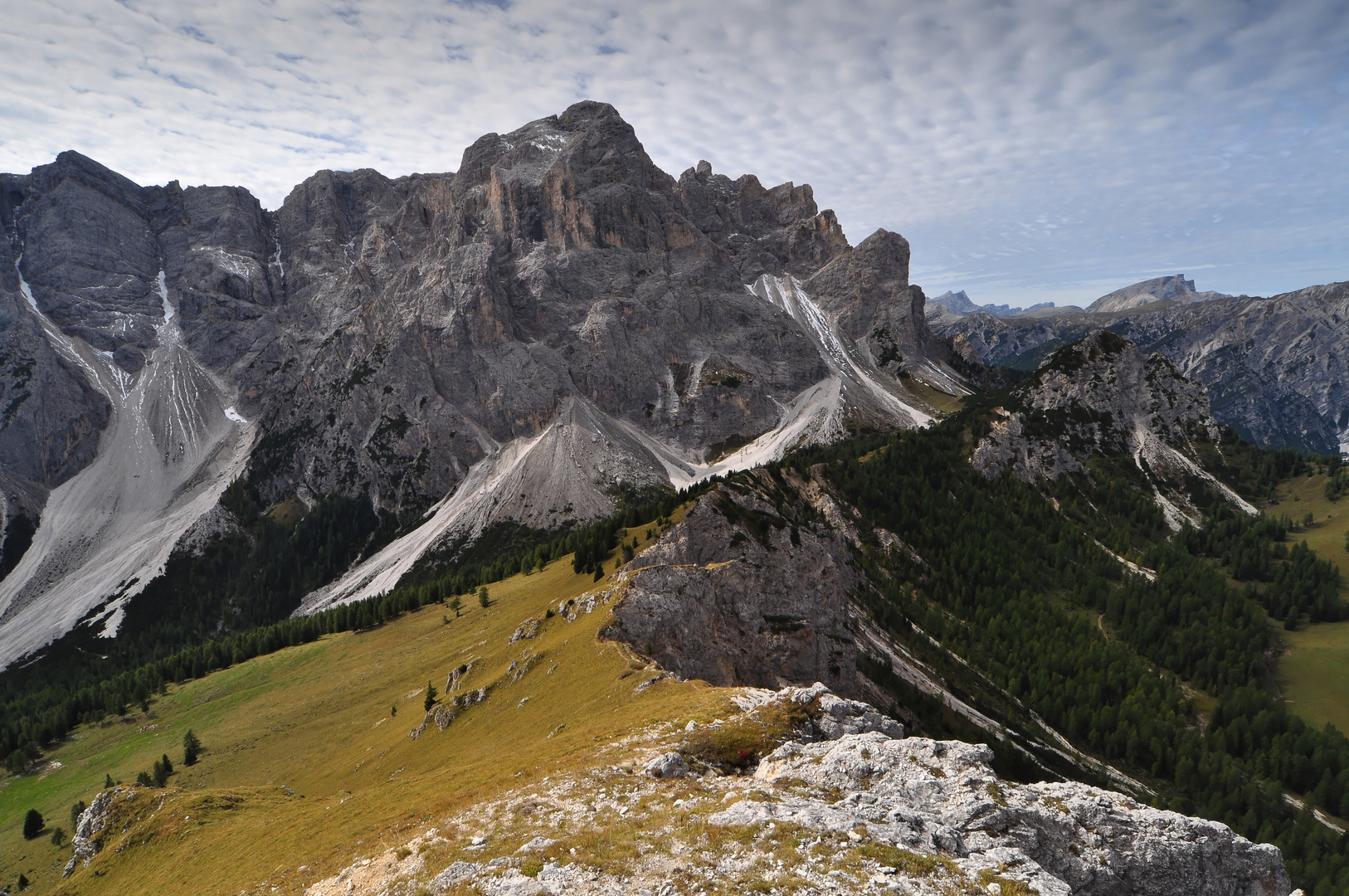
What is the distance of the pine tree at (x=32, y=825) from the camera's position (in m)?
70.6

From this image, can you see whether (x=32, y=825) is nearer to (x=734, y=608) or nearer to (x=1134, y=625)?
(x=734, y=608)

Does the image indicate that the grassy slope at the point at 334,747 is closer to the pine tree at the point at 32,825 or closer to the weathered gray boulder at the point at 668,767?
the pine tree at the point at 32,825

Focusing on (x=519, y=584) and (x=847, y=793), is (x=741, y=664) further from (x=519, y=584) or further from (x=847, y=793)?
(x=519, y=584)

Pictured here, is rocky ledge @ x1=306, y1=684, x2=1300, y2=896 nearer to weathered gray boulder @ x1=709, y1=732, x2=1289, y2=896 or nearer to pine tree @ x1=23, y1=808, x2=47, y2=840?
weathered gray boulder @ x1=709, y1=732, x2=1289, y2=896

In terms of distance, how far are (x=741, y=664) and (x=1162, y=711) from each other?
358 ft

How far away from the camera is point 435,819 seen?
30016mm

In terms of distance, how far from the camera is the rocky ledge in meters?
20.7

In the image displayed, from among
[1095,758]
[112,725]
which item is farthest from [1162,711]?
[112,725]

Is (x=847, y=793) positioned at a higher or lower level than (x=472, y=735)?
higher

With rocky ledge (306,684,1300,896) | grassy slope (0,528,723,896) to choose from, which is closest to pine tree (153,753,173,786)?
grassy slope (0,528,723,896)

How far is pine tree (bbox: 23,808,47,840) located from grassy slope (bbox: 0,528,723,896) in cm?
177

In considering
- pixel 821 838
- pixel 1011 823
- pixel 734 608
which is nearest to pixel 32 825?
pixel 734 608

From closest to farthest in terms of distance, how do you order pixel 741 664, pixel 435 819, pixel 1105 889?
1. pixel 1105 889
2. pixel 435 819
3. pixel 741 664

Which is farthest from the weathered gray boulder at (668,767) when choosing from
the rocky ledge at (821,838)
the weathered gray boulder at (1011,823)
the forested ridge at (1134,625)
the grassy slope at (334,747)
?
the forested ridge at (1134,625)
